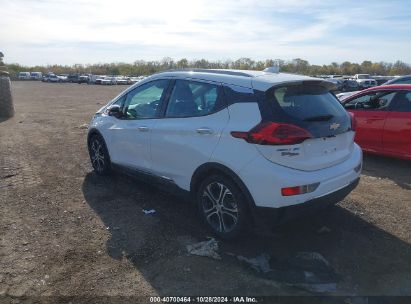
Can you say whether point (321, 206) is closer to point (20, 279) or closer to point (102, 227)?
point (102, 227)

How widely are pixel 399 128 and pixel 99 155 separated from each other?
5.24 meters

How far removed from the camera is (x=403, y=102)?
709cm

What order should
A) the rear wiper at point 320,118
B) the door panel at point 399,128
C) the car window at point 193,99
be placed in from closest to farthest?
the rear wiper at point 320,118 < the car window at point 193,99 < the door panel at point 399,128

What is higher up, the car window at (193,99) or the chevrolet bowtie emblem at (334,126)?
the car window at (193,99)

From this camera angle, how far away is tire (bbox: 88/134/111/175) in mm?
6387

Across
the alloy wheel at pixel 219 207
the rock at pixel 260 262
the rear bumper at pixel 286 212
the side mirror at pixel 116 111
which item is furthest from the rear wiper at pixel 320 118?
the side mirror at pixel 116 111

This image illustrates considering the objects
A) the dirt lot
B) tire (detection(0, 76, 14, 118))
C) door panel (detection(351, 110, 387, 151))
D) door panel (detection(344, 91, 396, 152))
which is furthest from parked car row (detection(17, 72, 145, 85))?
the dirt lot

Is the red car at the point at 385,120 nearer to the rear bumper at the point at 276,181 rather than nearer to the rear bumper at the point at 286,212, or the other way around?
the rear bumper at the point at 276,181

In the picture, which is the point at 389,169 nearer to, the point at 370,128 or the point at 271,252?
the point at 370,128

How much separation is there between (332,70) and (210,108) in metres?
96.6

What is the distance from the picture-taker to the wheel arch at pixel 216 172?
3.92 meters

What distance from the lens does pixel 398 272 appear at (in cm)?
372

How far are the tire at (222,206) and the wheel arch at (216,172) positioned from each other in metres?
0.05

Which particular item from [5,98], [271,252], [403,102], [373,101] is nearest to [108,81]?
[5,98]
